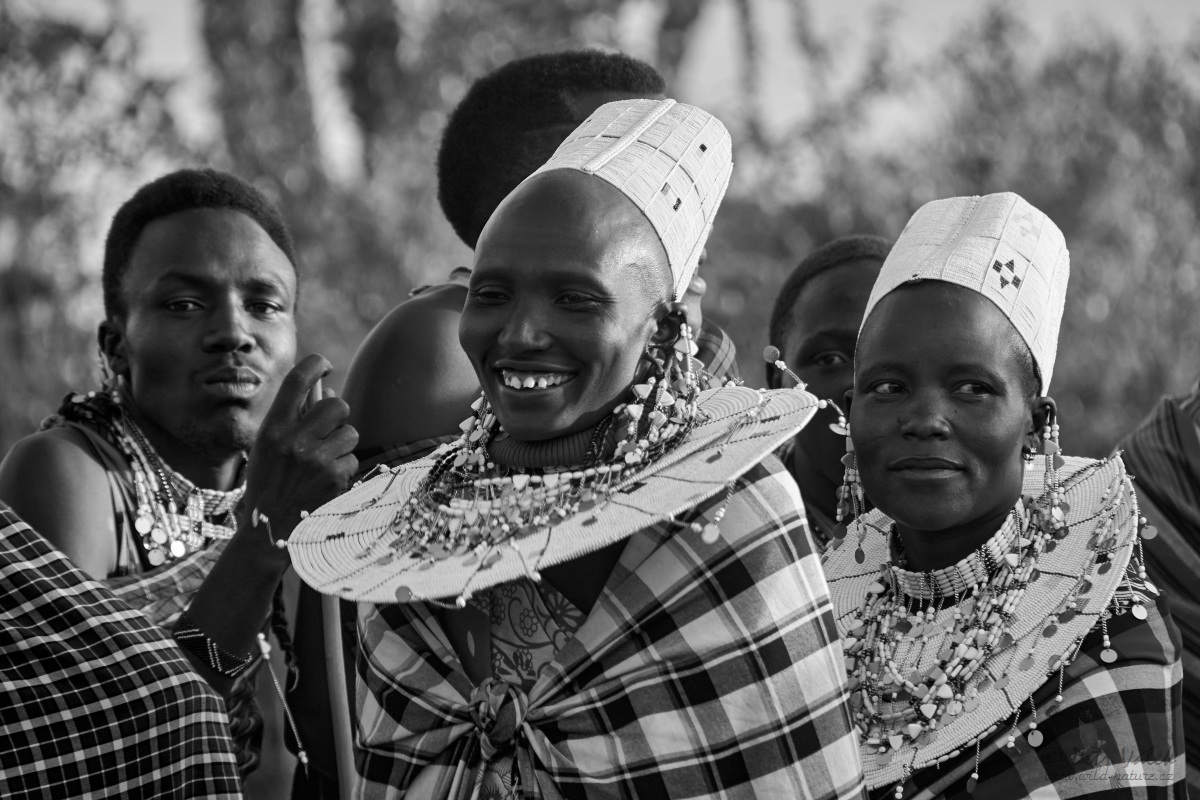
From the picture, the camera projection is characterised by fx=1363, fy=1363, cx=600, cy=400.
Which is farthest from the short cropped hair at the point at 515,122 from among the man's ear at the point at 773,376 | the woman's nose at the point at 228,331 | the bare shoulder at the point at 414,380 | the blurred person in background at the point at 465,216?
the man's ear at the point at 773,376

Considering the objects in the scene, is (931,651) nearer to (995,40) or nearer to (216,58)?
(995,40)

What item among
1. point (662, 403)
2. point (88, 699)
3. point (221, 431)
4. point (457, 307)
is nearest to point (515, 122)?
point (457, 307)

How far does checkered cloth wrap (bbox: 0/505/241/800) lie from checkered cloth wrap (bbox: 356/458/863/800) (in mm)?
775

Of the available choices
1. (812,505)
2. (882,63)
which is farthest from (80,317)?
(812,505)

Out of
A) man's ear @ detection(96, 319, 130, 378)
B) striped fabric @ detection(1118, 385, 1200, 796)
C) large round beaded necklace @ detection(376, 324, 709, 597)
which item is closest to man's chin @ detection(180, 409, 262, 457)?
man's ear @ detection(96, 319, 130, 378)

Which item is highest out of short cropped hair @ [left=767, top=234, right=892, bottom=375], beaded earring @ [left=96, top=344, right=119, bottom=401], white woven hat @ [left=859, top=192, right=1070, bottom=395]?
short cropped hair @ [left=767, top=234, right=892, bottom=375]

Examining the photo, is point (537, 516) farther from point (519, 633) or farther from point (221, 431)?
point (221, 431)

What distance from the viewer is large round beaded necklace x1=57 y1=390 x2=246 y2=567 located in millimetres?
3377

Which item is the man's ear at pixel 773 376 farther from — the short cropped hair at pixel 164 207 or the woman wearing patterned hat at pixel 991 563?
the short cropped hair at pixel 164 207

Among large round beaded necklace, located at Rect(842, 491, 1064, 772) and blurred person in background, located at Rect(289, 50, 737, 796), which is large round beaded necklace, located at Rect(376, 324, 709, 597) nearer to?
blurred person in background, located at Rect(289, 50, 737, 796)

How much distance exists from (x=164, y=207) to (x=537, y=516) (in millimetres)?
1983

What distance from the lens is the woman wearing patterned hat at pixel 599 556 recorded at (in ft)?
6.98

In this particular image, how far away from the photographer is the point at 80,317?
1025 cm

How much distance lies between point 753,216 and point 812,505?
26.8 feet
